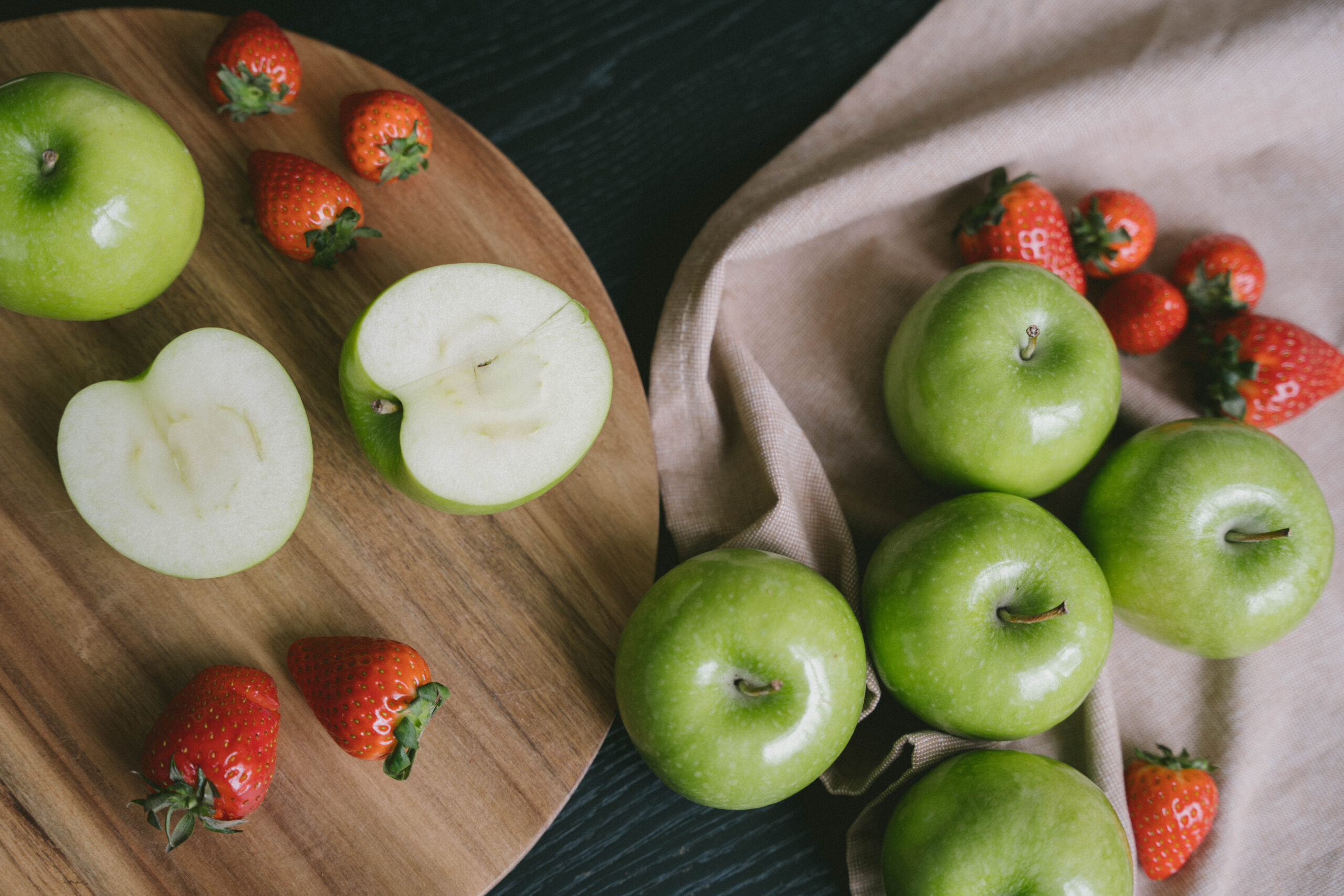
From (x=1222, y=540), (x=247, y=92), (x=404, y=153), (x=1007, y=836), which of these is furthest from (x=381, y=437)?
(x=1222, y=540)

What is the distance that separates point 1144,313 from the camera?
1308 mm

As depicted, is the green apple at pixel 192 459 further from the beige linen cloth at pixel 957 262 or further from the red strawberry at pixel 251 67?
the beige linen cloth at pixel 957 262

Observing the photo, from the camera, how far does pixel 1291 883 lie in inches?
49.0

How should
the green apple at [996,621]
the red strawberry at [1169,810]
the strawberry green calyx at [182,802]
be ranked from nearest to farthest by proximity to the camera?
the strawberry green calyx at [182,802] → the green apple at [996,621] → the red strawberry at [1169,810]

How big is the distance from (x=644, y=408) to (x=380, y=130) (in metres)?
0.50

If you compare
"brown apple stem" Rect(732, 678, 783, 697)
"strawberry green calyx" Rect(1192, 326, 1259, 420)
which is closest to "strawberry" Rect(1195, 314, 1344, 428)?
"strawberry green calyx" Rect(1192, 326, 1259, 420)

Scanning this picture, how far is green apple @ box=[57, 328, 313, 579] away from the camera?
1.01m

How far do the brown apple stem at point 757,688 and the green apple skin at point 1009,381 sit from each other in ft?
1.31

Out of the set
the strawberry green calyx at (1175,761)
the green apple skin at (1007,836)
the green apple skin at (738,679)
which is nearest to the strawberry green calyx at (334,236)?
the green apple skin at (738,679)

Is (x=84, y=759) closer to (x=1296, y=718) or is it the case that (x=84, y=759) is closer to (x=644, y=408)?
(x=644, y=408)

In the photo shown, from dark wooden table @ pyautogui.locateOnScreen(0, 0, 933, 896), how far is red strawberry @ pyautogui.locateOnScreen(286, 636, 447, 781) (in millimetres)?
383

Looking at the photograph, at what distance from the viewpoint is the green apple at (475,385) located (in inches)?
39.4

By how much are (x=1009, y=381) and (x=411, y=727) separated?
2.77 ft

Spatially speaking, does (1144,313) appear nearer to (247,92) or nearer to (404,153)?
(404,153)
